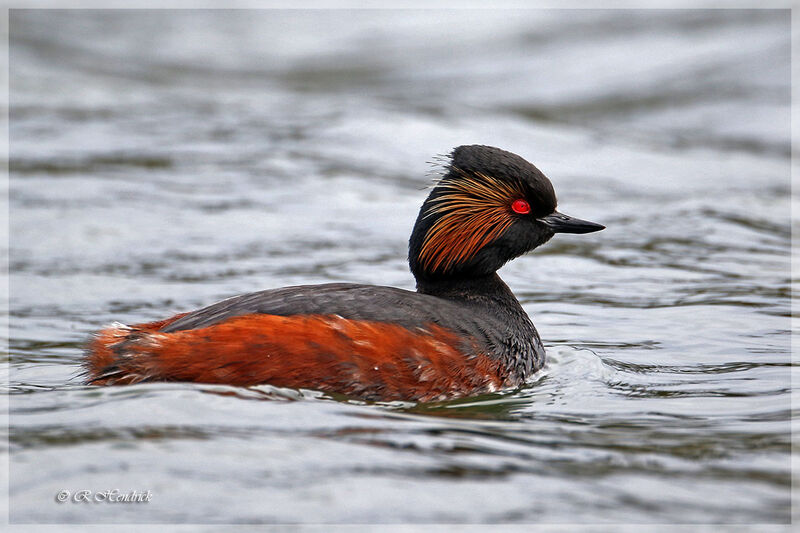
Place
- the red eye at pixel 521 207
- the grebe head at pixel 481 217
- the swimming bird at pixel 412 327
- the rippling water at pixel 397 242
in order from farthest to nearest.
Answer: the red eye at pixel 521 207
the grebe head at pixel 481 217
the swimming bird at pixel 412 327
the rippling water at pixel 397 242

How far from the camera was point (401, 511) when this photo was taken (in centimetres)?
435

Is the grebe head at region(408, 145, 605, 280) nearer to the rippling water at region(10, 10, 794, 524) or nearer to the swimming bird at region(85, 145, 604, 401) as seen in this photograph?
the swimming bird at region(85, 145, 604, 401)

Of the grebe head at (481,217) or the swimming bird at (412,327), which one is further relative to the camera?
the grebe head at (481,217)

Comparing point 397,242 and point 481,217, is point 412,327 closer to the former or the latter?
point 481,217

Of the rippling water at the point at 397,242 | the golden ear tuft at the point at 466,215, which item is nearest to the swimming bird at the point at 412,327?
the golden ear tuft at the point at 466,215

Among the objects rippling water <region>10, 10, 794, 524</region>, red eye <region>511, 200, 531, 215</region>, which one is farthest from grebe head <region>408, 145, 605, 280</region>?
rippling water <region>10, 10, 794, 524</region>

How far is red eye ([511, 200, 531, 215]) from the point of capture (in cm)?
668

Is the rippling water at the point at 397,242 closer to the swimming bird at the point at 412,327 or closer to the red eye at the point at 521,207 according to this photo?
the swimming bird at the point at 412,327

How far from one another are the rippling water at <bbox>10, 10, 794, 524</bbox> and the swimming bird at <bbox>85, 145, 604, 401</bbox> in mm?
157

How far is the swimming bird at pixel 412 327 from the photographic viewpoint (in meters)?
5.57

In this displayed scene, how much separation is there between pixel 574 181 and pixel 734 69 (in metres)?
6.34

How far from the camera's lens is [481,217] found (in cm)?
657

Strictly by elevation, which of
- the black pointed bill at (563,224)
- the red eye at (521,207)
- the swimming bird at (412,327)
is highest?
the red eye at (521,207)

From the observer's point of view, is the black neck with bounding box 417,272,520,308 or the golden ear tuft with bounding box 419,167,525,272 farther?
the black neck with bounding box 417,272,520,308
